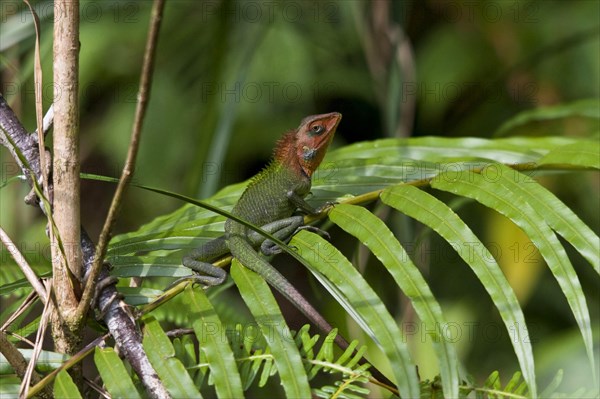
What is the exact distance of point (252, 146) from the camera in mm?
5719

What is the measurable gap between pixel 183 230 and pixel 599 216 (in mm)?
3562

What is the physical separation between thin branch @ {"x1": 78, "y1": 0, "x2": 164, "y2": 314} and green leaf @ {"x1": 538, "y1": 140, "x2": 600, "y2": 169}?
1.53 meters

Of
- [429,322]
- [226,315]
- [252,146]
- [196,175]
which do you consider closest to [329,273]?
[429,322]

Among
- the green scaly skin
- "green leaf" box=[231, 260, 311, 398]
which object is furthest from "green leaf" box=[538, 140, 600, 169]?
"green leaf" box=[231, 260, 311, 398]

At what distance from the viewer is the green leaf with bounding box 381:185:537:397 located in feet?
5.48

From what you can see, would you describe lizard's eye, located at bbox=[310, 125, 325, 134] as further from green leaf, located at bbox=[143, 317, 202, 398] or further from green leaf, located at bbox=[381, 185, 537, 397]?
green leaf, located at bbox=[143, 317, 202, 398]

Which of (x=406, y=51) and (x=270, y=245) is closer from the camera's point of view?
(x=270, y=245)

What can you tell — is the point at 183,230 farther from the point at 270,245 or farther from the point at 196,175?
the point at 196,175

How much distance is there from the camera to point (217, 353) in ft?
5.35

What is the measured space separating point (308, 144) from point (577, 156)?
4.94 feet

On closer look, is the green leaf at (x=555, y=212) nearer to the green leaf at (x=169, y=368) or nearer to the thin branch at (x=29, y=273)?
the green leaf at (x=169, y=368)

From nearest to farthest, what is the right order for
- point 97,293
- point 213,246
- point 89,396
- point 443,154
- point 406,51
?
point 97,293
point 89,396
point 213,246
point 443,154
point 406,51

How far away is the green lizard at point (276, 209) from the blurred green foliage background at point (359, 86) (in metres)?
1.36

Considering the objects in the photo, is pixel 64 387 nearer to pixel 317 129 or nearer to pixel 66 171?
pixel 66 171
